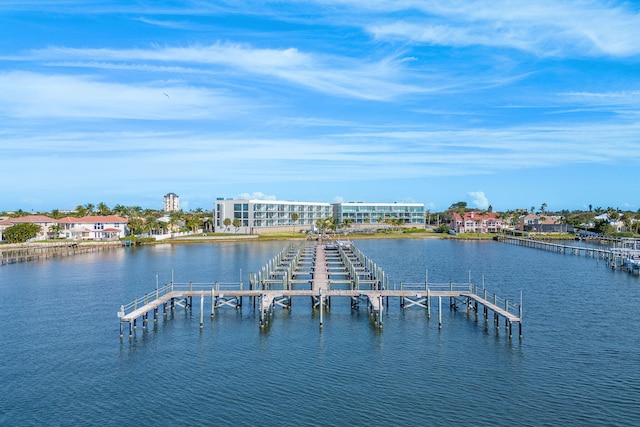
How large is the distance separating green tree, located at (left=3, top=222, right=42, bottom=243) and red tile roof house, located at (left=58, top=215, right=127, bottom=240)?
12.8 meters

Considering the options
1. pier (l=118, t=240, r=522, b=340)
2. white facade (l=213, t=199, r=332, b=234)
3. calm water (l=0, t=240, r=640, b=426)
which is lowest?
calm water (l=0, t=240, r=640, b=426)

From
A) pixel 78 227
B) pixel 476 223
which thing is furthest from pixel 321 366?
pixel 476 223

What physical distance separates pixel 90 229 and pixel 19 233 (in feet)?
64.1

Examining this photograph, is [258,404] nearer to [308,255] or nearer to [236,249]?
[308,255]

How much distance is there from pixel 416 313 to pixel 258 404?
2206cm

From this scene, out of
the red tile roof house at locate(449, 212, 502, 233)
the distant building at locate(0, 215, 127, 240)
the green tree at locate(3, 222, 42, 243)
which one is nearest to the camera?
the green tree at locate(3, 222, 42, 243)

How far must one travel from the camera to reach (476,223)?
165375 millimetres

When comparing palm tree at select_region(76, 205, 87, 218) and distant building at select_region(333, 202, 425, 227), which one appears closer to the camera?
palm tree at select_region(76, 205, 87, 218)

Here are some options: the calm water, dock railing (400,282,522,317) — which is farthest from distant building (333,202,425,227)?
the calm water

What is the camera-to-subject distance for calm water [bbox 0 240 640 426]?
83.8 feet

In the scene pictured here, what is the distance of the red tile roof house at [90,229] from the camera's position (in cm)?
13250

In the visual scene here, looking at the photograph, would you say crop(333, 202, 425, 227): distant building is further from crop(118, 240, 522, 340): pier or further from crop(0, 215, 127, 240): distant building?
crop(118, 240, 522, 340): pier

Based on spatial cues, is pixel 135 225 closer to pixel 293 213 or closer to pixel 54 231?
pixel 54 231

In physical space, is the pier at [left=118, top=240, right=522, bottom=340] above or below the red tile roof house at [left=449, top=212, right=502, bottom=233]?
below
